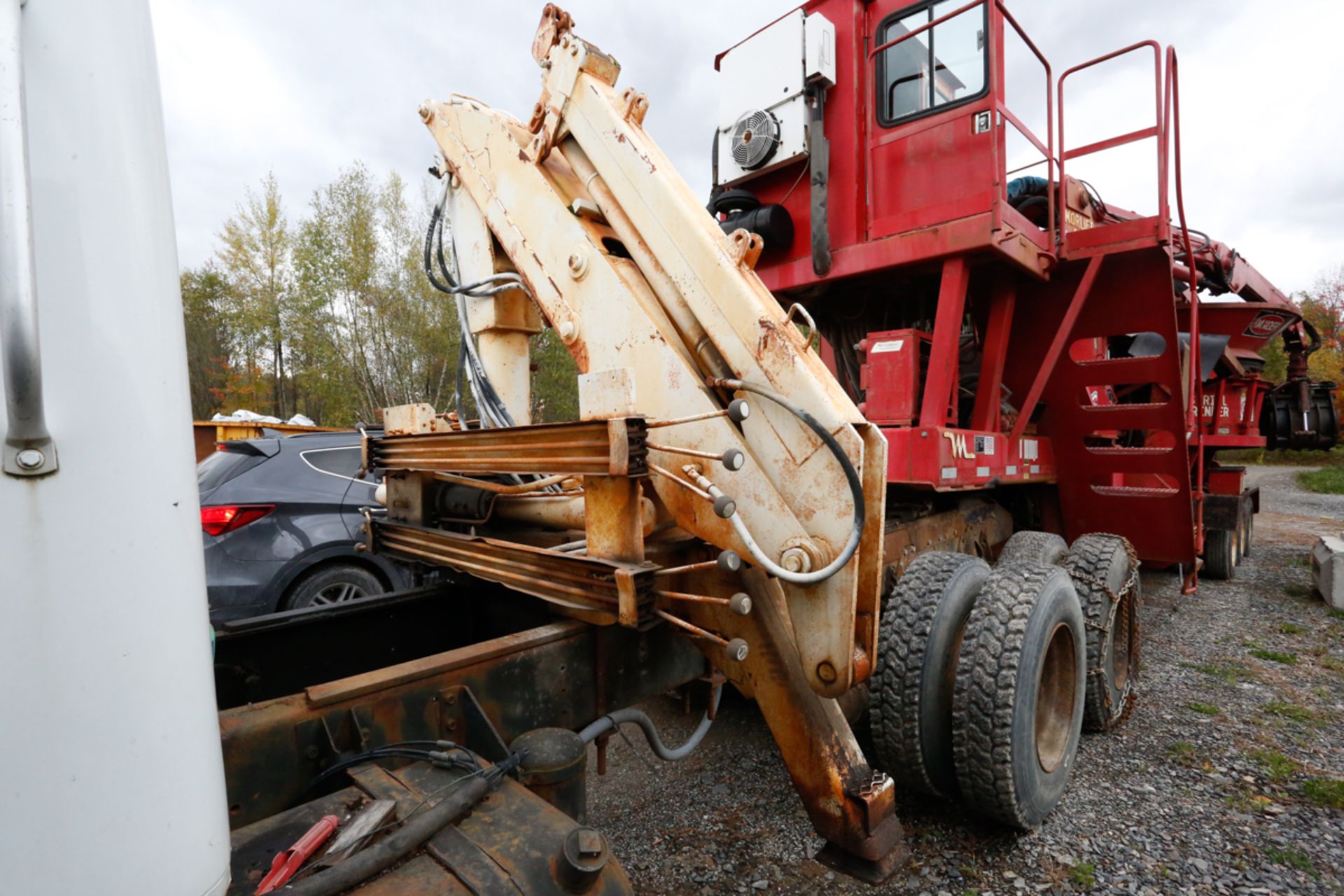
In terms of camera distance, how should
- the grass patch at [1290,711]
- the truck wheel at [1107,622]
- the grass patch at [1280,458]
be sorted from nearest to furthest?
the truck wheel at [1107,622] < the grass patch at [1290,711] < the grass patch at [1280,458]

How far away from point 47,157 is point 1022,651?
114 inches

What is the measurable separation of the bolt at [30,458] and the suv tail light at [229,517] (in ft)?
13.5

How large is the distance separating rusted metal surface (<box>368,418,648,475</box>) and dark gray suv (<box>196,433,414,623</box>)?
2.27 meters

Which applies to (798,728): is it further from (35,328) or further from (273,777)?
(35,328)

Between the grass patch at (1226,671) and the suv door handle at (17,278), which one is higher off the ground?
the suv door handle at (17,278)

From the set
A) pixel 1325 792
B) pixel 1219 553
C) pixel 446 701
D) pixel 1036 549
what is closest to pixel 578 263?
pixel 446 701

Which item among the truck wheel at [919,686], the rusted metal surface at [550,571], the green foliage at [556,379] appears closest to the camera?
the rusted metal surface at [550,571]

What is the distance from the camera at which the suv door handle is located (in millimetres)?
707

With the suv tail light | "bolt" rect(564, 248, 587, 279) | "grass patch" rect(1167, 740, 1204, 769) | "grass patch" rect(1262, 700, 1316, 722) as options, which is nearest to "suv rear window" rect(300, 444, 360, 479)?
→ the suv tail light

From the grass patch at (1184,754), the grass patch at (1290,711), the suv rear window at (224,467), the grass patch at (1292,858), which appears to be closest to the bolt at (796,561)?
the grass patch at (1292,858)

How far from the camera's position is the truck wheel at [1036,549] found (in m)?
3.98

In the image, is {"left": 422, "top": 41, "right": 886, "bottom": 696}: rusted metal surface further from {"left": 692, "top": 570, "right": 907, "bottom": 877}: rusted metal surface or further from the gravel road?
the gravel road

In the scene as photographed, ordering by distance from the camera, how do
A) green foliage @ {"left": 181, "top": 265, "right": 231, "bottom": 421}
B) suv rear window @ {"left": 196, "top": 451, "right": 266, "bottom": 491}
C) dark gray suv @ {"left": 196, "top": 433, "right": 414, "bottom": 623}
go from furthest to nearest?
green foliage @ {"left": 181, "top": 265, "right": 231, "bottom": 421}, suv rear window @ {"left": 196, "top": 451, "right": 266, "bottom": 491}, dark gray suv @ {"left": 196, "top": 433, "right": 414, "bottom": 623}

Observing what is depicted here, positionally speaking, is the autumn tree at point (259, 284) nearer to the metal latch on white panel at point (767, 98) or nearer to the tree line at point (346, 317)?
the tree line at point (346, 317)
